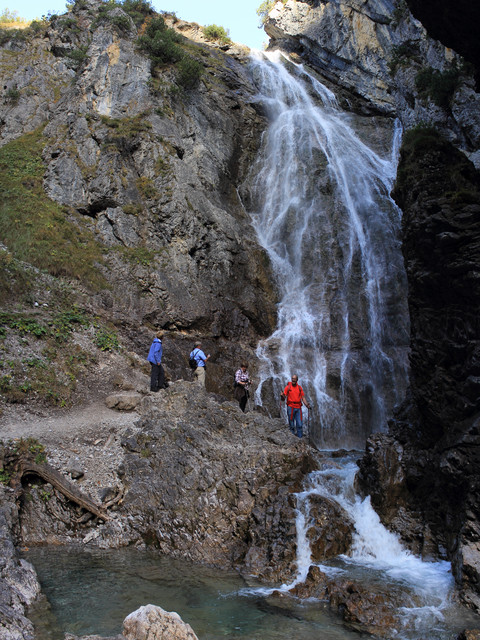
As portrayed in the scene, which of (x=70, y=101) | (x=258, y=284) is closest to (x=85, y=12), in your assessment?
(x=70, y=101)

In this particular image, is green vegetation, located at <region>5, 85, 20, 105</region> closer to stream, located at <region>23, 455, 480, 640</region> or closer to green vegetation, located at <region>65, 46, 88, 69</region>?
green vegetation, located at <region>65, 46, 88, 69</region>

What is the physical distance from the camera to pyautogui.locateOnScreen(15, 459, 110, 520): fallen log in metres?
9.66

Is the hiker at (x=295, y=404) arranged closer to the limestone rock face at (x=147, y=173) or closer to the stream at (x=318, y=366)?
the stream at (x=318, y=366)

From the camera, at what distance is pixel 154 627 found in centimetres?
478

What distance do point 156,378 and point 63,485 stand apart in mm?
4795

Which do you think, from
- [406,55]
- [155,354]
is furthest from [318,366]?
[406,55]

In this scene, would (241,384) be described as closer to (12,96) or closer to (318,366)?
(318,366)

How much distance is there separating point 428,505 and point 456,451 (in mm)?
1940

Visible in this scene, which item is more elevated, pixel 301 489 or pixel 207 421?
pixel 207 421

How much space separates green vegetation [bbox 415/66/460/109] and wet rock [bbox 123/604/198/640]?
53.7ft

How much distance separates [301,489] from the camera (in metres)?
10.7

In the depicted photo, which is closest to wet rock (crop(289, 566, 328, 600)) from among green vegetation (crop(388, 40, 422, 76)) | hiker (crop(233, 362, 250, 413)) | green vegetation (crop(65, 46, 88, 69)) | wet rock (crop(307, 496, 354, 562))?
wet rock (crop(307, 496, 354, 562))

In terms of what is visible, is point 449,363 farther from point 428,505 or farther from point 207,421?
point 207,421

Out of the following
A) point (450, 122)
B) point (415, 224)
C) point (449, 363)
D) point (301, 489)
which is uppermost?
point (450, 122)
